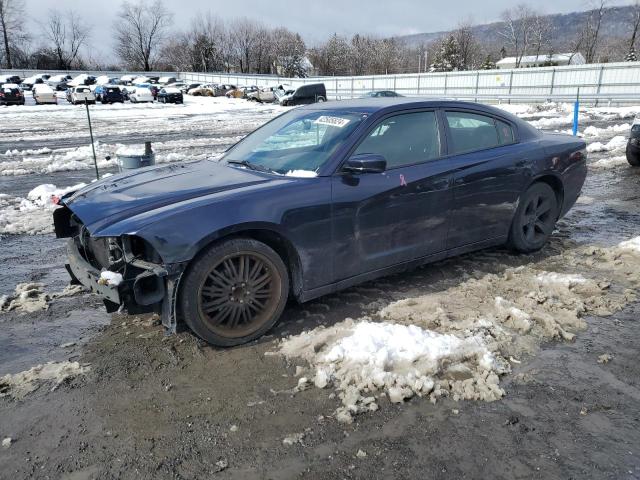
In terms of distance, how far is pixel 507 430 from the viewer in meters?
2.70

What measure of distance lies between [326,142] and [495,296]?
6.20ft

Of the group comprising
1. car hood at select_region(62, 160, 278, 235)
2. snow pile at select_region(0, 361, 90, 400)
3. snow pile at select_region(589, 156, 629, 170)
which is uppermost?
car hood at select_region(62, 160, 278, 235)

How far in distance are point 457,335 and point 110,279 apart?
2342 millimetres

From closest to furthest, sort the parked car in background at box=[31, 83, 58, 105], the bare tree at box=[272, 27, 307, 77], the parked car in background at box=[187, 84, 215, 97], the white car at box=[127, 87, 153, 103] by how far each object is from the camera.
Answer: the parked car in background at box=[31, 83, 58, 105], the white car at box=[127, 87, 153, 103], the parked car in background at box=[187, 84, 215, 97], the bare tree at box=[272, 27, 307, 77]

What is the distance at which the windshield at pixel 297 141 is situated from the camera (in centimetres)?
401

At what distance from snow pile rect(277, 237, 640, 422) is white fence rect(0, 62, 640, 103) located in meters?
25.5

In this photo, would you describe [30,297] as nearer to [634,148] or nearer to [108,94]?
[634,148]

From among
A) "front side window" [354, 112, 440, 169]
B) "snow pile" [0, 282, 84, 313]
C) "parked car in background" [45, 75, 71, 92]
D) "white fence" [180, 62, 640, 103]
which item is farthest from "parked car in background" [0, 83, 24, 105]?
"front side window" [354, 112, 440, 169]

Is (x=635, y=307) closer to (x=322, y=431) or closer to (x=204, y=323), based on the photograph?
(x=322, y=431)

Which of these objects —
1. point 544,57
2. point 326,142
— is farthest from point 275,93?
point 544,57

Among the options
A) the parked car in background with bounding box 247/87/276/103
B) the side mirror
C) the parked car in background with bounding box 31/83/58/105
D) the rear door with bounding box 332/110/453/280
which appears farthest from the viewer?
the parked car in background with bounding box 247/87/276/103

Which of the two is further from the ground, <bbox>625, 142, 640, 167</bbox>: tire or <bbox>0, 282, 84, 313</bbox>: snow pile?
<bbox>625, 142, 640, 167</bbox>: tire

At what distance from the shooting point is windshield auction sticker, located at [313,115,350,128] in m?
4.17

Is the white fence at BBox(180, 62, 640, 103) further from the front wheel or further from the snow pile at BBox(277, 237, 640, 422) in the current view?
the snow pile at BBox(277, 237, 640, 422)
